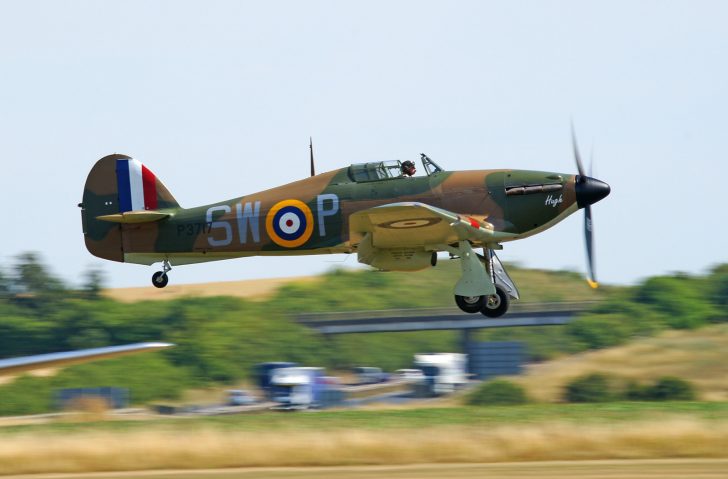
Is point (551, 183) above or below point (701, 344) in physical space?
above

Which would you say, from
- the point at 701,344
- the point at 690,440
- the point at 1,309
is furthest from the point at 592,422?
the point at 1,309

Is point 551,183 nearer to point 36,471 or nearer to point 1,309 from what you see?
point 36,471

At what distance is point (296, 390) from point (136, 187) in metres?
8.33

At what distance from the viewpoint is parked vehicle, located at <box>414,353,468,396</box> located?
2921cm

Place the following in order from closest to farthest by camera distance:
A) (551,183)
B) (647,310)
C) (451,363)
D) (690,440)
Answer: (690,440), (551,183), (451,363), (647,310)

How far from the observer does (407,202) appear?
17.3 m

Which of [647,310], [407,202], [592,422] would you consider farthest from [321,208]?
[647,310]

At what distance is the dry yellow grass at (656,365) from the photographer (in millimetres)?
24469

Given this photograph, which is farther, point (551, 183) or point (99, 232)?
point (99, 232)

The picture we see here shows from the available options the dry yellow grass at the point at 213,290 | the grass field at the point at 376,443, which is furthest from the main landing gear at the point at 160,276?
the dry yellow grass at the point at 213,290

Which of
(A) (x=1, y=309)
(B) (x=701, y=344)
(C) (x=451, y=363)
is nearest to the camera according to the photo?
(B) (x=701, y=344)

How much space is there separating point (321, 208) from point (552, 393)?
337 inches

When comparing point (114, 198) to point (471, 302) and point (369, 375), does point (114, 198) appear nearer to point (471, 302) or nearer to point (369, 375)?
point (471, 302)

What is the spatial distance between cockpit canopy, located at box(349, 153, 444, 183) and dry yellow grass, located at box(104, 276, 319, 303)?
2542cm
